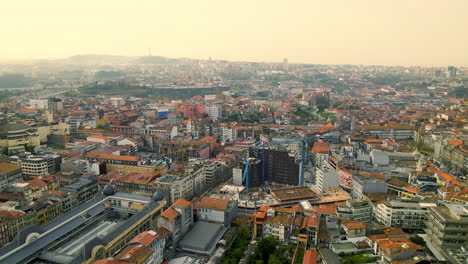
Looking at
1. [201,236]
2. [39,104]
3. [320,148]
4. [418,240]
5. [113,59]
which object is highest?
[113,59]

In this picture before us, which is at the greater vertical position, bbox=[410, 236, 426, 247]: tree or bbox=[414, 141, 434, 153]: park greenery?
bbox=[414, 141, 434, 153]: park greenery

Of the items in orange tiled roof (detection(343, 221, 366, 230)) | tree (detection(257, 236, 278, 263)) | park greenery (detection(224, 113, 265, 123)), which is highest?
park greenery (detection(224, 113, 265, 123))

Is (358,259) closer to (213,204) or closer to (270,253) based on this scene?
(270,253)

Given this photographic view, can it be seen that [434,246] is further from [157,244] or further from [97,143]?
[97,143]

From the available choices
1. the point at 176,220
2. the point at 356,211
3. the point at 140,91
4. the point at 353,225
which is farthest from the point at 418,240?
the point at 140,91

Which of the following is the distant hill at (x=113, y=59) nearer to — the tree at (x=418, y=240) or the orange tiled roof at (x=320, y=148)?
the orange tiled roof at (x=320, y=148)

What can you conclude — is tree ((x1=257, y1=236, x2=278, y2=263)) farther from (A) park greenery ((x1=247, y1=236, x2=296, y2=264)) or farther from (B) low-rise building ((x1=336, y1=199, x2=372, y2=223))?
(B) low-rise building ((x1=336, y1=199, x2=372, y2=223))

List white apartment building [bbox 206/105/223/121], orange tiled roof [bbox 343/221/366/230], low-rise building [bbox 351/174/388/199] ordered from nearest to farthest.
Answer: orange tiled roof [bbox 343/221/366/230] → low-rise building [bbox 351/174/388/199] → white apartment building [bbox 206/105/223/121]

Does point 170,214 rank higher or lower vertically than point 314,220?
higher

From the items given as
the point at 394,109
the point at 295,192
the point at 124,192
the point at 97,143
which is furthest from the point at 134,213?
the point at 394,109

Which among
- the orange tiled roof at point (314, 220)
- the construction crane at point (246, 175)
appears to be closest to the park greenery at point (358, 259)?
the orange tiled roof at point (314, 220)

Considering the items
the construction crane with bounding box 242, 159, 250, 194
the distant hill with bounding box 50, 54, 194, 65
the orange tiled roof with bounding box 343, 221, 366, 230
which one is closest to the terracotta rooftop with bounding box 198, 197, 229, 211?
the construction crane with bounding box 242, 159, 250, 194
